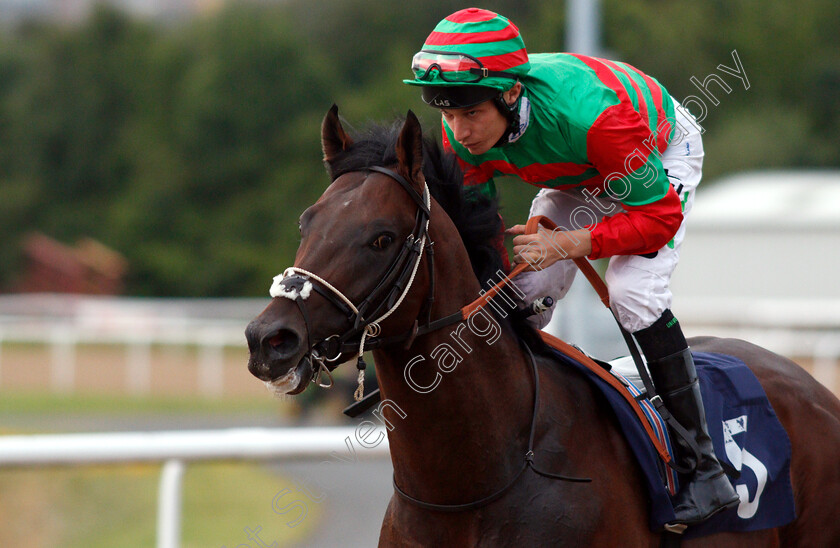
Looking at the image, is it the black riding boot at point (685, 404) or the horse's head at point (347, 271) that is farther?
the black riding boot at point (685, 404)

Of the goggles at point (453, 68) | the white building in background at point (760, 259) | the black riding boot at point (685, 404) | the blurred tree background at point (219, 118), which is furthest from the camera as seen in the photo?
the blurred tree background at point (219, 118)

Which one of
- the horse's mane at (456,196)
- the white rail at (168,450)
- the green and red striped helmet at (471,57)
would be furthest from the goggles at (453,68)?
the white rail at (168,450)

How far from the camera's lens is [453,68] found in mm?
2818

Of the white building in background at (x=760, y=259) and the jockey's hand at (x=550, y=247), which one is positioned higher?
the jockey's hand at (x=550, y=247)

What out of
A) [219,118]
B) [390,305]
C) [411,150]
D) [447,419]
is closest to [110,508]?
[447,419]

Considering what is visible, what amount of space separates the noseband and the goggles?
0.32 m

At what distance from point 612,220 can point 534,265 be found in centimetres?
26

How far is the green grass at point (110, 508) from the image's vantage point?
448 cm

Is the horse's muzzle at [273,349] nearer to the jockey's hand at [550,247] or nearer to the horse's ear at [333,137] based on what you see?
the horse's ear at [333,137]

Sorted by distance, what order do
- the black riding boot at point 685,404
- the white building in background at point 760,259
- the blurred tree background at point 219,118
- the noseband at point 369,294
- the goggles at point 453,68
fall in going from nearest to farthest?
1. the noseband at point 369,294
2. the goggles at point 453,68
3. the black riding boot at point 685,404
4. the white building in background at point 760,259
5. the blurred tree background at point 219,118

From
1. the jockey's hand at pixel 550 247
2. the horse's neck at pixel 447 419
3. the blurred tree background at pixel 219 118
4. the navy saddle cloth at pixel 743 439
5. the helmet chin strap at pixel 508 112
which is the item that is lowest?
the blurred tree background at pixel 219 118

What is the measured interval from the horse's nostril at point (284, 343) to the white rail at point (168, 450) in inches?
80.0

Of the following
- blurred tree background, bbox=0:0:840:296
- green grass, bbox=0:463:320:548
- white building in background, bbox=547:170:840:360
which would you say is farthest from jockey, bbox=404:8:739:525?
blurred tree background, bbox=0:0:840:296

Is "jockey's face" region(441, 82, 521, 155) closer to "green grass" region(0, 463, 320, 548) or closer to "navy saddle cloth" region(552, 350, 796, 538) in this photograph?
"navy saddle cloth" region(552, 350, 796, 538)
